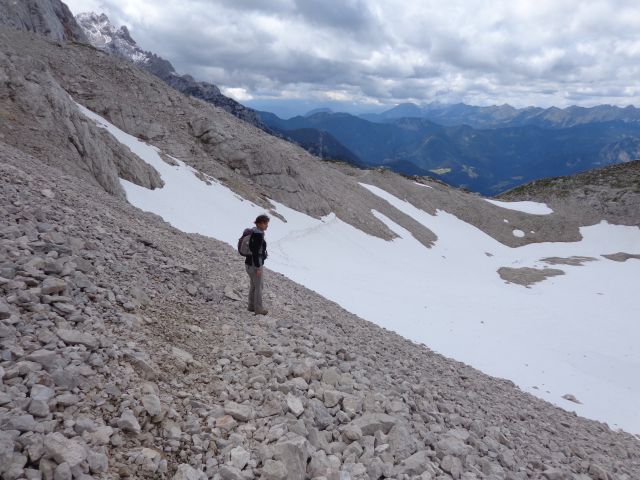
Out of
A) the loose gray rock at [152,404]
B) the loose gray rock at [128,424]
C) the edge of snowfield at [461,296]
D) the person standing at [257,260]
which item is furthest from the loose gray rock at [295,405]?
the edge of snowfield at [461,296]

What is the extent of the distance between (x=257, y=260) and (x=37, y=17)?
11561 centimetres

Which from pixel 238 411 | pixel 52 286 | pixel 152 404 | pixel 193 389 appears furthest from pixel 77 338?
pixel 238 411

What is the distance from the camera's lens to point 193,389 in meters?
7.08

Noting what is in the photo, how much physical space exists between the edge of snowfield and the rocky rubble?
25.9ft

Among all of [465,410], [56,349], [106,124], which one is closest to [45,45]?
[106,124]

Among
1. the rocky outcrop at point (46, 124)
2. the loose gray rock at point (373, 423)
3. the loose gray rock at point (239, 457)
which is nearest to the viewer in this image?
the loose gray rock at point (239, 457)

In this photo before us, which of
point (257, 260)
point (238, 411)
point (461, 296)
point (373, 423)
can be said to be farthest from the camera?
point (461, 296)

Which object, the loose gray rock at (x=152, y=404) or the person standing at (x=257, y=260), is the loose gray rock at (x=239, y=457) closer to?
the loose gray rock at (x=152, y=404)

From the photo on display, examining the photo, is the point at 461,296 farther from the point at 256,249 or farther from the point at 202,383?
the point at 202,383

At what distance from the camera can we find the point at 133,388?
6.27 meters

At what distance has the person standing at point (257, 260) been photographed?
35.9 feet

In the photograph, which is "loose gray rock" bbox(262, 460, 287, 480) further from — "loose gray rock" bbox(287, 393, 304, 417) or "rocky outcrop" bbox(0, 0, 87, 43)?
"rocky outcrop" bbox(0, 0, 87, 43)

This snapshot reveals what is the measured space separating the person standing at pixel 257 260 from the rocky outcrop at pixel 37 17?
97990 millimetres

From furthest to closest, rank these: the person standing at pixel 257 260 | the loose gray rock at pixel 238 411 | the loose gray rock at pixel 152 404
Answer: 1. the person standing at pixel 257 260
2. the loose gray rock at pixel 238 411
3. the loose gray rock at pixel 152 404
